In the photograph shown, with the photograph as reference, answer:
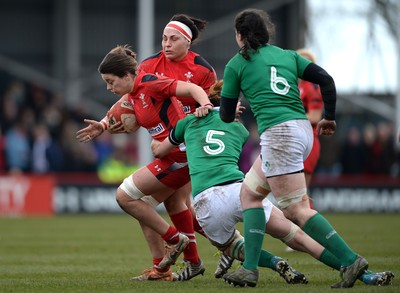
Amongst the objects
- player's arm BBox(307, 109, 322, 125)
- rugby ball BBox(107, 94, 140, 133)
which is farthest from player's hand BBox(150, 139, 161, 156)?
player's arm BBox(307, 109, 322, 125)

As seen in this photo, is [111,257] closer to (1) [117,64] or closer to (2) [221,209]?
(1) [117,64]

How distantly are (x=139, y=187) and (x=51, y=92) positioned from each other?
2130cm

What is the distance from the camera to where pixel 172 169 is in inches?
350

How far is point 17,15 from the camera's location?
106 feet

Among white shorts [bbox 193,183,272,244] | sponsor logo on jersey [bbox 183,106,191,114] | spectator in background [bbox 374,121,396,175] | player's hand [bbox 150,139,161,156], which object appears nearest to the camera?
white shorts [bbox 193,183,272,244]

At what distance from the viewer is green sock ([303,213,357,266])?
24.7 ft

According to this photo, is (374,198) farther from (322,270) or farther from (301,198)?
(301,198)

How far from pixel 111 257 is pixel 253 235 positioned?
4308mm

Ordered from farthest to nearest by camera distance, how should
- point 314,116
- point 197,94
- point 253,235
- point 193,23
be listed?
point 314,116 → point 193,23 → point 197,94 → point 253,235

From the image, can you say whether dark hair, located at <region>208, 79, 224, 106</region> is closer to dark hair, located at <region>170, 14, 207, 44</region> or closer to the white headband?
the white headband

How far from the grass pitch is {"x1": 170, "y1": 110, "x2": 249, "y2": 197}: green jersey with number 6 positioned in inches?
34.3

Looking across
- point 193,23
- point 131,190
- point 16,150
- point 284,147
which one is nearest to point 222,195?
point 284,147

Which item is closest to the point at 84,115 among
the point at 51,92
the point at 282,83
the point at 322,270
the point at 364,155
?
the point at 51,92

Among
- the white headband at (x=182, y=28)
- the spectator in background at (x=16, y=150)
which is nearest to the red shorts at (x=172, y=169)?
the white headband at (x=182, y=28)
